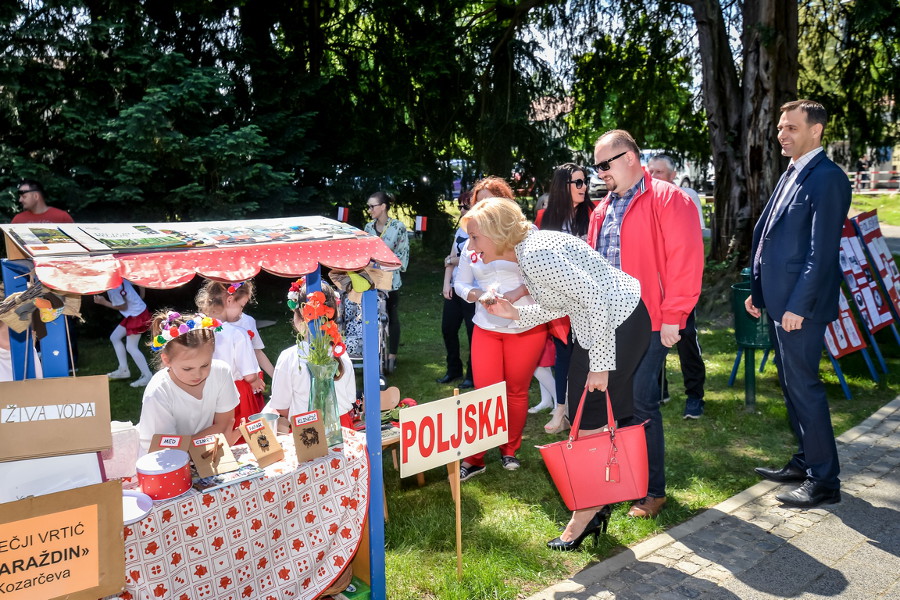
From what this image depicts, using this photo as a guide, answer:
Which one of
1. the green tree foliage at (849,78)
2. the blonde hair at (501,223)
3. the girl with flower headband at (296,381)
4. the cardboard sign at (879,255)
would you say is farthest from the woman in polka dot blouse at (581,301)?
the green tree foliage at (849,78)

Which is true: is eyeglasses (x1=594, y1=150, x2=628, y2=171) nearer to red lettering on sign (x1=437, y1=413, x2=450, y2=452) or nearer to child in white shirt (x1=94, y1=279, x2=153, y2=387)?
red lettering on sign (x1=437, y1=413, x2=450, y2=452)

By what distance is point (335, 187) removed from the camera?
10.7 metres

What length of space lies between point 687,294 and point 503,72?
860 centimetres

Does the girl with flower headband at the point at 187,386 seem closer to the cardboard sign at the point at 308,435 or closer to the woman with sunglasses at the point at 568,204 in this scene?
the cardboard sign at the point at 308,435

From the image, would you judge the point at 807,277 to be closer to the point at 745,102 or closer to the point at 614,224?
the point at 614,224

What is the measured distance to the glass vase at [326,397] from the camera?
3432mm

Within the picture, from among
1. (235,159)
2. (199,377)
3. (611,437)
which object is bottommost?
(611,437)

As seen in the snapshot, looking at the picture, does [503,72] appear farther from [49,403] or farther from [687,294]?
[49,403]

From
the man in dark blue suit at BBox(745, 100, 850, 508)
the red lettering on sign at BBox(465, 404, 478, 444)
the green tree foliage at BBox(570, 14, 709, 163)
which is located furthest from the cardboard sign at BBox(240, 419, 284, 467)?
the green tree foliage at BBox(570, 14, 709, 163)

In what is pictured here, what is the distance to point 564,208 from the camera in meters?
5.19

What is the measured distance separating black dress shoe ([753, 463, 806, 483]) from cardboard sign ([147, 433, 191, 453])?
3.58 meters

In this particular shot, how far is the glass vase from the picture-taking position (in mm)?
3432

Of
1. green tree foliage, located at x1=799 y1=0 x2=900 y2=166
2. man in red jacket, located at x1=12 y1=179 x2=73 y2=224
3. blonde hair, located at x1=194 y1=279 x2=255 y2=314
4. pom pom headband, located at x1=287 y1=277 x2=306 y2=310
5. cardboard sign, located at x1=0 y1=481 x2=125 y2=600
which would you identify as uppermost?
green tree foliage, located at x1=799 y1=0 x2=900 y2=166

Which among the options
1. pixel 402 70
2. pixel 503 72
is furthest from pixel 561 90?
pixel 402 70
